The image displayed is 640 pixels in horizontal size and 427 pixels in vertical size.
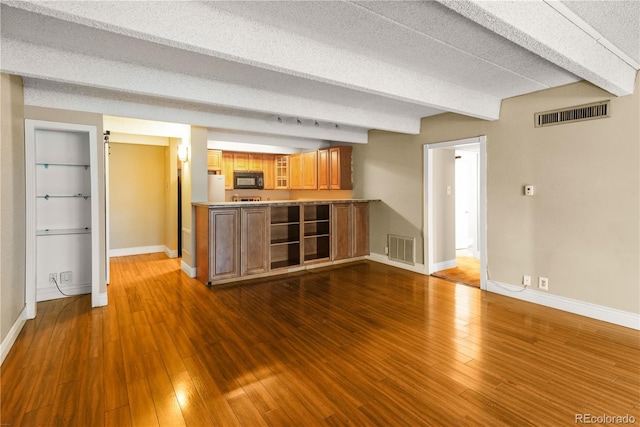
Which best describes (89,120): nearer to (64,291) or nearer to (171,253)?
(64,291)

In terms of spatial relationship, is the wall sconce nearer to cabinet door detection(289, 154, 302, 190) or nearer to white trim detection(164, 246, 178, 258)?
white trim detection(164, 246, 178, 258)

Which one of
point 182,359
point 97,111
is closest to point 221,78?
point 97,111

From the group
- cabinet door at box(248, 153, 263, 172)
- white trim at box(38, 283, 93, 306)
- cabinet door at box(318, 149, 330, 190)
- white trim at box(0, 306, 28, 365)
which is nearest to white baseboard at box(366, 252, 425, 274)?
cabinet door at box(318, 149, 330, 190)

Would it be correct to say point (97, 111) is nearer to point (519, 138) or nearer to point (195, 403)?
point (195, 403)

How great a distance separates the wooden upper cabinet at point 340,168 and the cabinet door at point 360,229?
2.11ft

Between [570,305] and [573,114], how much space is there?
6.91 feet

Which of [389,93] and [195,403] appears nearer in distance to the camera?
[195,403]

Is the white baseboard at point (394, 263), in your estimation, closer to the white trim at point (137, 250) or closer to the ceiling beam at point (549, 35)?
the ceiling beam at point (549, 35)

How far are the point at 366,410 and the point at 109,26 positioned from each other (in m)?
2.70

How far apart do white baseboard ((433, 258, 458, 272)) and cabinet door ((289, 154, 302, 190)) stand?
3.38m

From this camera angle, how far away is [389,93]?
9.99ft

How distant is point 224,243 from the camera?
4680mm

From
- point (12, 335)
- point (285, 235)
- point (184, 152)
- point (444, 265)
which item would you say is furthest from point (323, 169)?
point (12, 335)

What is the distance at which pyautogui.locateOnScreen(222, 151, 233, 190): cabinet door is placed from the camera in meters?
7.16
